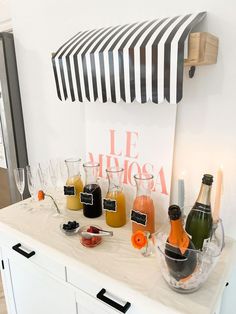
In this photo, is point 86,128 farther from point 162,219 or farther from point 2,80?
point 2,80

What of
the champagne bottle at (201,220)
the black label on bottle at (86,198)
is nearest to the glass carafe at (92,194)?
the black label on bottle at (86,198)

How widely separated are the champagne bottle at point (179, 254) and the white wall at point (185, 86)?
13.8 inches

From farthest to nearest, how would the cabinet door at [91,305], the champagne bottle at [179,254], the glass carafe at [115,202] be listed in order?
the glass carafe at [115,202], the cabinet door at [91,305], the champagne bottle at [179,254]

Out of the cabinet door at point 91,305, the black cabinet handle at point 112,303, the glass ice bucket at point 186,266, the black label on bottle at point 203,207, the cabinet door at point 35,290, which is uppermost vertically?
the black label on bottle at point 203,207

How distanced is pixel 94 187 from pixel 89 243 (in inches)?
11.9

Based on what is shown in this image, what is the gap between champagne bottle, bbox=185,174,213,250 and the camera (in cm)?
97

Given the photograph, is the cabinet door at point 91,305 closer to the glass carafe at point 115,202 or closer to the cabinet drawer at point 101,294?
the cabinet drawer at point 101,294

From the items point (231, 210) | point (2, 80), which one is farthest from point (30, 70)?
point (231, 210)

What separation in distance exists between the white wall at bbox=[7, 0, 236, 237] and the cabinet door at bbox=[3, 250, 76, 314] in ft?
2.13

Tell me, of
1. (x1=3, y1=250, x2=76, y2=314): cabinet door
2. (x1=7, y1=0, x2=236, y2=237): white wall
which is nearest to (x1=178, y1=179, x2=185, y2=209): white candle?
(x1=7, y1=0, x2=236, y2=237): white wall

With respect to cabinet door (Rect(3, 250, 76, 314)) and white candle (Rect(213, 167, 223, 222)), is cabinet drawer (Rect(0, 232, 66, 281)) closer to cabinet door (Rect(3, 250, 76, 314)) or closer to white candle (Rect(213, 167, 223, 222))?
cabinet door (Rect(3, 250, 76, 314))

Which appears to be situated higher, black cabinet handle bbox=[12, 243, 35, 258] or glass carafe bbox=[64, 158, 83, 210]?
glass carafe bbox=[64, 158, 83, 210]

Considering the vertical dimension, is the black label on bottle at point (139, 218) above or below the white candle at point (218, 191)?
below

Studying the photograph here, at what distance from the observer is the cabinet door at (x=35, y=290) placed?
106 cm
